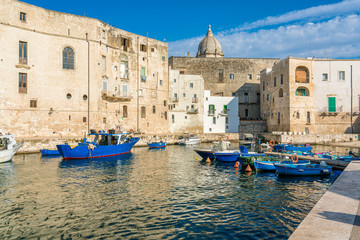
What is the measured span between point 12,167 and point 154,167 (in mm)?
11226

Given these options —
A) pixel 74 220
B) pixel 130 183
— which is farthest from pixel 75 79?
pixel 74 220

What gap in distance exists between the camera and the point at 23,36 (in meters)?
30.8

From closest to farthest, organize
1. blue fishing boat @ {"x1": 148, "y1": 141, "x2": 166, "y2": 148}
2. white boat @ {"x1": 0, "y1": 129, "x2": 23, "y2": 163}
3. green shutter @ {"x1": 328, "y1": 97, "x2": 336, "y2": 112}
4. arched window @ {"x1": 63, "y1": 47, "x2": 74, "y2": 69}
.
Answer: white boat @ {"x1": 0, "y1": 129, "x2": 23, "y2": 163}
arched window @ {"x1": 63, "y1": 47, "x2": 74, "y2": 69}
blue fishing boat @ {"x1": 148, "y1": 141, "x2": 166, "y2": 148}
green shutter @ {"x1": 328, "y1": 97, "x2": 336, "y2": 112}

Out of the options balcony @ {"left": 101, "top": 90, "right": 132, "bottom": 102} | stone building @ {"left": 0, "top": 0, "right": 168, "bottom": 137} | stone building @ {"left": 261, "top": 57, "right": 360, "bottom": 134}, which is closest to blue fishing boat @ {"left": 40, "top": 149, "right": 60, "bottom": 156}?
stone building @ {"left": 0, "top": 0, "right": 168, "bottom": 137}

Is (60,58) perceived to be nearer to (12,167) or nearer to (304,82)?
(12,167)

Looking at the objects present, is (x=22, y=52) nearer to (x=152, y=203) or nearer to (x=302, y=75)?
(x=152, y=203)

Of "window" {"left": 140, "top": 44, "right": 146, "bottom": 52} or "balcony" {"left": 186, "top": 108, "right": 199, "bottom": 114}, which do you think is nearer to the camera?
"window" {"left": 140, "top": 44, "right": 146, "bottom": 52}

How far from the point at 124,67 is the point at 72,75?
8.93 m

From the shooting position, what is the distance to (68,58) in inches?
1366

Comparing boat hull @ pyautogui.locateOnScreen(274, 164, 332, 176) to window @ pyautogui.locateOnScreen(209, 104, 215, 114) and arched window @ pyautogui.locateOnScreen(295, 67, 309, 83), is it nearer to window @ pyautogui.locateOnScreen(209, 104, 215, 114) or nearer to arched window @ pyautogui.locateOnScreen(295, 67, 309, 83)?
arched window @ pyautogui.locateOnScreen(295, 67, 309, 83)

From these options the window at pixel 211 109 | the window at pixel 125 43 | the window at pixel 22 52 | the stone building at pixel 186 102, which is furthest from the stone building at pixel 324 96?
the window at pixel 22 52

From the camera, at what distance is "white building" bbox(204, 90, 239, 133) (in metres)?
49.0

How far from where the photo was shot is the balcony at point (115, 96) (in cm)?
3759

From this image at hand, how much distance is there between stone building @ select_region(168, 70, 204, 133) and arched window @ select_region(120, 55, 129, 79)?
29.1ft
